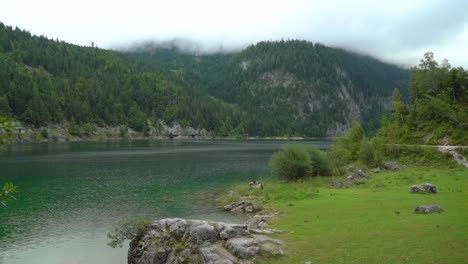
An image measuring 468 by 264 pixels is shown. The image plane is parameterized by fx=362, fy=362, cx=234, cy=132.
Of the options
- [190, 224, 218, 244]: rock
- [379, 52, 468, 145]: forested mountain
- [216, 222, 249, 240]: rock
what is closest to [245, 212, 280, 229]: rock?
[216, 222, 249, 240]: rock

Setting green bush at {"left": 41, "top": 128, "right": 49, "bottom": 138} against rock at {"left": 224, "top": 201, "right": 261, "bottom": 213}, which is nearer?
rock at {"left": 224, "top": 201, "right": 261, "bottom": 213}

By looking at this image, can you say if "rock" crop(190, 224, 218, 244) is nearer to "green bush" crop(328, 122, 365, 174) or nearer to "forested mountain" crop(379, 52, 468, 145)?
"green bush" crop(328, 122, 365, 174)

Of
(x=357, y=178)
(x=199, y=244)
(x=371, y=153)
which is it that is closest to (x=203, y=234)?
(x=199, y=244)

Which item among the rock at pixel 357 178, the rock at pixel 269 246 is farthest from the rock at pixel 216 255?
the rock at pixel 357 178

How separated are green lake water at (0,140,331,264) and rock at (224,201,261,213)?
4.82 ft

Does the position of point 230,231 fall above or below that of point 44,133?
below

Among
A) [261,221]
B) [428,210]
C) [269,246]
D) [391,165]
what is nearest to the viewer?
[269,246]

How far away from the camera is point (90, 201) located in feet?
176

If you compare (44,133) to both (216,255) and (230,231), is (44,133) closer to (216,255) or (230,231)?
(230,231)

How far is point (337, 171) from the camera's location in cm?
6894

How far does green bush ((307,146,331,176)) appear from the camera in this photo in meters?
67.0

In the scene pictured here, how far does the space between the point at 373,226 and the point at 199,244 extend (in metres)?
12.8

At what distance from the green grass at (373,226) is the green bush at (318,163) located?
62.9ft

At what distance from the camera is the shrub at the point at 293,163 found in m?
61.6
